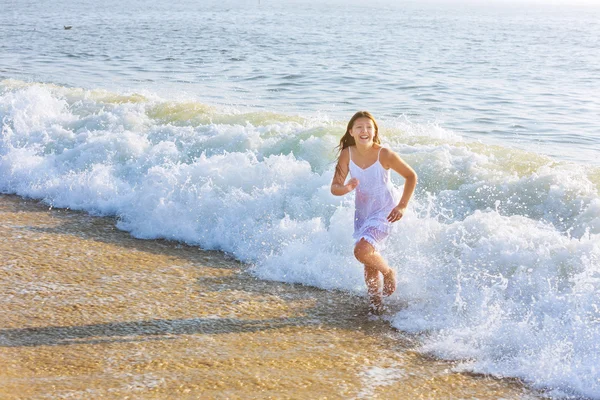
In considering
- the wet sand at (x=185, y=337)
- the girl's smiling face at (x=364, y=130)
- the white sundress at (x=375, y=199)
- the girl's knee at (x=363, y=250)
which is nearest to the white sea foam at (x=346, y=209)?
the wet sand at (x=185, y=337)

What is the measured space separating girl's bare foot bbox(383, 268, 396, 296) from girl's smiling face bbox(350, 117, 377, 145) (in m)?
0.93

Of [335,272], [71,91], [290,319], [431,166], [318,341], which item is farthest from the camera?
[71,91]

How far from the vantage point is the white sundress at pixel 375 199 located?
206 inches

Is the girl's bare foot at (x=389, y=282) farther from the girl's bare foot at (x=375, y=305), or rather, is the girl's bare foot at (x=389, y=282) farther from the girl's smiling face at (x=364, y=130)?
the girl's smiling face at (x=364, y=130)

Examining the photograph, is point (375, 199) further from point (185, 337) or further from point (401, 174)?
point (185, 337)

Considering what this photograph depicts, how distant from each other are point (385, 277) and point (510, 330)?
0.95 metres

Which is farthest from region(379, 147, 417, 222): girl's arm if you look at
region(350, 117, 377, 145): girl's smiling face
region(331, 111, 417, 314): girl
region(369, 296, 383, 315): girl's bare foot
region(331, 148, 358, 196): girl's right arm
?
region(369, 296, 383, 315): girl's bare foot

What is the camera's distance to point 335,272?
5852 millimetres

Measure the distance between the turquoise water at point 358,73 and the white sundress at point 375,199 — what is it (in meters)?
5.44

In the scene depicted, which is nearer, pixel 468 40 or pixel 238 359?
pixel 238 359

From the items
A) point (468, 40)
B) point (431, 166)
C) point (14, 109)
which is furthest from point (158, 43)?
point (431, 166)

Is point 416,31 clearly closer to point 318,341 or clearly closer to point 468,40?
point 468,40

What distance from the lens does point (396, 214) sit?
16.3ft

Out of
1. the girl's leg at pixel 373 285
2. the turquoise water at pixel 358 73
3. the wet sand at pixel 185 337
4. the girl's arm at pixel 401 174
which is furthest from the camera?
the turquoise water at pixel 358 73
